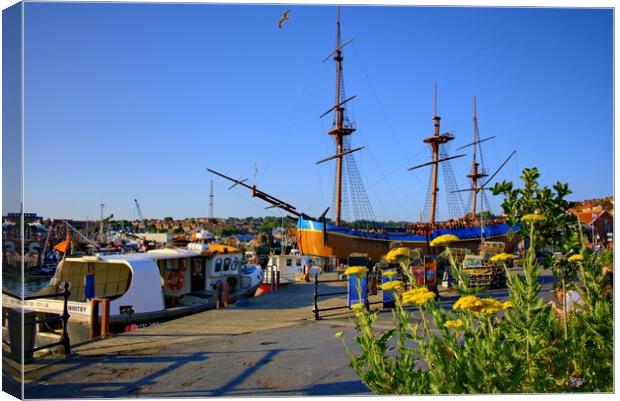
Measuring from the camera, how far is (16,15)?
241 inches

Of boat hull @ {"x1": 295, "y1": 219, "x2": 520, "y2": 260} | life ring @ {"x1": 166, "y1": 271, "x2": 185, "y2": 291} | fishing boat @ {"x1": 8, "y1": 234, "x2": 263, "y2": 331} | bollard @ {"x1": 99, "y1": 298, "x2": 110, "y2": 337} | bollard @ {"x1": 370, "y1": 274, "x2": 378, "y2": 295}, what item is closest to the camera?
bollard @ {"x1": 99, "y1": 298, "x2": 110, "y2": 337}

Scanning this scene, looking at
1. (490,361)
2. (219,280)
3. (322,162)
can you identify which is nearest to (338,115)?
(322,162)

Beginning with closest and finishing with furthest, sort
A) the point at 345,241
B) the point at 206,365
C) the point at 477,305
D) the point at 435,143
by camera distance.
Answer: the point at 477,305, the point at 206,365, the point at 345,241, the point at 435,143

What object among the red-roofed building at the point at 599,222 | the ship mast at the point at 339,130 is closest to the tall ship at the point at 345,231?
the ship mast at the point at 339,130

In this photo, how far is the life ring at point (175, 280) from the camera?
16.2m

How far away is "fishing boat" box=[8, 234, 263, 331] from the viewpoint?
1251 centimetres

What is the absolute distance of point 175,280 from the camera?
16312mm

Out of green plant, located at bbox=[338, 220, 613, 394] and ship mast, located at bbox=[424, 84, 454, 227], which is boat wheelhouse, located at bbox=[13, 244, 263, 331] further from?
ship mast, located at bbox=[424, 84, 454, 227]

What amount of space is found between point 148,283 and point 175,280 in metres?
2.95

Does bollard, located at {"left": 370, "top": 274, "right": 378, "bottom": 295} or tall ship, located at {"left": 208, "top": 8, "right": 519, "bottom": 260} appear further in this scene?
tall ship, located at {"left": 208, "top": 8, "right": 519, "bottom": 260}

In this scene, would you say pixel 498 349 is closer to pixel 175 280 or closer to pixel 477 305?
pixel 477 305

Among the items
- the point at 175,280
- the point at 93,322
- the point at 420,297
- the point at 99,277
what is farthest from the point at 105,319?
the point at 420,297

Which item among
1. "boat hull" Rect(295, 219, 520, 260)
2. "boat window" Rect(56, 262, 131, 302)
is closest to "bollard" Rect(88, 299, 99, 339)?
"boat window" Rect(56, 262, 131, 302)

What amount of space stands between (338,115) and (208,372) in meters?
29.9
